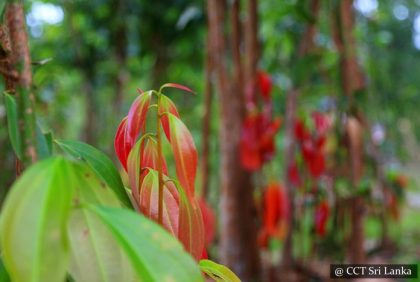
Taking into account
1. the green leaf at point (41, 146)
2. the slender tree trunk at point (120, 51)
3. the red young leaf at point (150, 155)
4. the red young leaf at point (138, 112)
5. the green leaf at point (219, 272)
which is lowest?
the green leaf at point (219, 272)

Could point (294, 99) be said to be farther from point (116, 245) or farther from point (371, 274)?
point (116, 245)

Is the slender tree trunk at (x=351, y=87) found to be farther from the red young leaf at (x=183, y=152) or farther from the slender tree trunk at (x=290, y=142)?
the red young leaf at (x=183, y=152)

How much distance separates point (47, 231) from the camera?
17 cm

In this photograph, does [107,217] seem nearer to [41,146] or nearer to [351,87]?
[41,146]

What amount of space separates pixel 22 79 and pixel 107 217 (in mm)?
67

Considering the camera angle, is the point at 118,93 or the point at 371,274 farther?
the point at 118,93

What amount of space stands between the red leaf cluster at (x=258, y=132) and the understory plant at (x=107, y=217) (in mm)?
814

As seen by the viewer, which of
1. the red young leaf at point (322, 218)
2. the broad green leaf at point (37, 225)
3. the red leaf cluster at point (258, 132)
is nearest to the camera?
the broad green leaf at point (37, 225)

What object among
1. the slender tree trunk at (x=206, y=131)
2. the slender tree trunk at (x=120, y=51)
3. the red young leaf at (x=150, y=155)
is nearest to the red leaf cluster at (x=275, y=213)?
the slender tree trunk at (x=206, y=131)

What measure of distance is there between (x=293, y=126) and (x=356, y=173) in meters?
0.29

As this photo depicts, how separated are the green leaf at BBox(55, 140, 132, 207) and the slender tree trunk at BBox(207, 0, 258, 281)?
85cm

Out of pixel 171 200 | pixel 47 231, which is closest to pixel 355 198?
pixel 171 200

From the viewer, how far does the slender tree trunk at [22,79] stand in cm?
20

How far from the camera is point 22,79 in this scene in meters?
0.21
